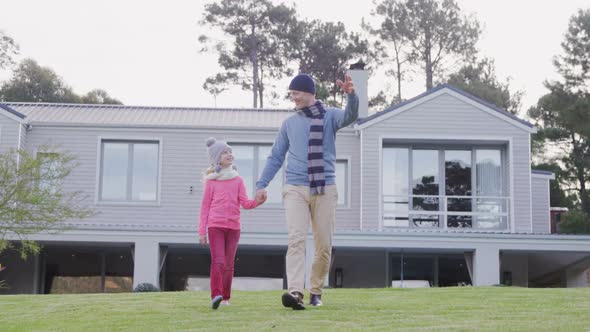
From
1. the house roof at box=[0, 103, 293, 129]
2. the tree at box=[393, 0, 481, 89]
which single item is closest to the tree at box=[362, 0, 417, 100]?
the tree at box=[393, 0, 481, 89]

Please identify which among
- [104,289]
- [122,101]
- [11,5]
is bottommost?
[104,289]

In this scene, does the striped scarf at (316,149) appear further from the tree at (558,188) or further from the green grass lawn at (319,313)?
the tree at (558,188)

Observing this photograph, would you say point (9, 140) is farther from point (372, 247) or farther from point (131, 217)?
point (372, 247)

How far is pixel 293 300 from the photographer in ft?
26.4

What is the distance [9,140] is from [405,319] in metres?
15.5

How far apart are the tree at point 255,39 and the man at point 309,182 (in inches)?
1351

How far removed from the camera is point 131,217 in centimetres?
2153

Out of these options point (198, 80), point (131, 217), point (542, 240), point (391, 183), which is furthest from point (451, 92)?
point (198, 80)

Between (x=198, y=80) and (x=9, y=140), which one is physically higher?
(x=198, y=80)

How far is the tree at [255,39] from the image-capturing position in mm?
42625

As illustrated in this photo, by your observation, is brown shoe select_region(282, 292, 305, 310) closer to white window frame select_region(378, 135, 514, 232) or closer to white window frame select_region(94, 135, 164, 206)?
white window frame select_region(378, 135, 514, 232)

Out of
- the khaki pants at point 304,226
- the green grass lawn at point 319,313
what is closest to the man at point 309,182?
the khaki pants at point 304,226

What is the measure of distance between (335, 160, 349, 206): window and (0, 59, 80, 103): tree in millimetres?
26787

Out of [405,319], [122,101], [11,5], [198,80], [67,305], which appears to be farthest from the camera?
[122,101]
